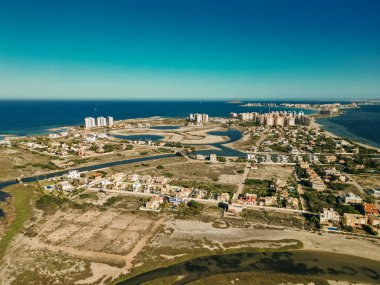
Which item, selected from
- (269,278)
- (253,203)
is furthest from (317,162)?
(269,278)

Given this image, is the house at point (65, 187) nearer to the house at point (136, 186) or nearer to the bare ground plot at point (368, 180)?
the house at point (136, 186)

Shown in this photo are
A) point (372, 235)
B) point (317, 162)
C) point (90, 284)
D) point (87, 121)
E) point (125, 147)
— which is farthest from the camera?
point (87, 121)

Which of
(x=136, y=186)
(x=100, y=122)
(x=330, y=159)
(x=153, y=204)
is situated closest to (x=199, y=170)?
(x=136, y=186)

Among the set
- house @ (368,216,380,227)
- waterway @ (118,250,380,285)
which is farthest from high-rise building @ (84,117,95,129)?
house @ (368,216,380,227)

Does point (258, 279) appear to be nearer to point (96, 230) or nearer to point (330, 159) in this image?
point (96, 230)

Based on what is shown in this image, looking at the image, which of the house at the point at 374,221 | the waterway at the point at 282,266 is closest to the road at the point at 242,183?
the waterway at the point at 282,266

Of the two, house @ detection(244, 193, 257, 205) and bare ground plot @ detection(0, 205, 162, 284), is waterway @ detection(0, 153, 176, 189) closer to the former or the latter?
bare ground plot @ detection(0, 205, 162, 284)

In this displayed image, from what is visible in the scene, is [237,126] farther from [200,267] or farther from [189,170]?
[200,267]
